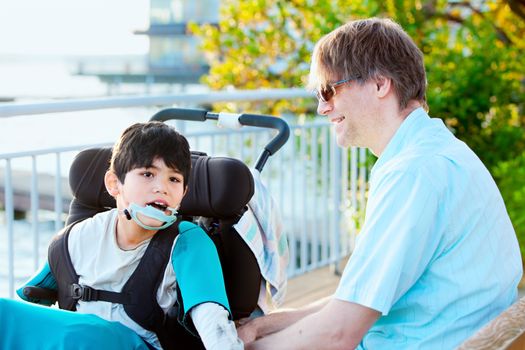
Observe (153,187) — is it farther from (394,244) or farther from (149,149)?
(394,244)

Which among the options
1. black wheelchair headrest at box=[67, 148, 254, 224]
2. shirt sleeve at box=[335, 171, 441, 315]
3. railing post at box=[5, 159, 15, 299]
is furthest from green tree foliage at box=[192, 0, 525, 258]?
shirt sleeve at box=[335, 171, 441, 315]

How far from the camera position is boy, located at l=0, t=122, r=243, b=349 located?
1879mm

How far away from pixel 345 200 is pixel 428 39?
183 centimetres

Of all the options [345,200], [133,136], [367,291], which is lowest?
[345,200]

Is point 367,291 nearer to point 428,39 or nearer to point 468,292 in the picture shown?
point 468,292

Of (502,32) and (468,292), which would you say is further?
(502,32)

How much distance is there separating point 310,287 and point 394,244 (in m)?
2.97

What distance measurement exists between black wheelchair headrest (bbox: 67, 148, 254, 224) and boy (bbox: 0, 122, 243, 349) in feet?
0.45

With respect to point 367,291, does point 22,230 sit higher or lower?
lower

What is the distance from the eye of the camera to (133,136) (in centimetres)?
193

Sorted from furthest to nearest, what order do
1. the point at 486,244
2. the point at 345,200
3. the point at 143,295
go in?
the point at 345,200
the point at 143,295
the point at 486,244

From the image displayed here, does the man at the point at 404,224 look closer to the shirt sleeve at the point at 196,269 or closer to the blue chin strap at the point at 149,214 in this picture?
the shirt sleeve at the point at 196,269

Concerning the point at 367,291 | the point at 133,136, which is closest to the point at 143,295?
the point at 133,136

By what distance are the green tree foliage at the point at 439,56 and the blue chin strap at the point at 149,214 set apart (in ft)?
7.46
